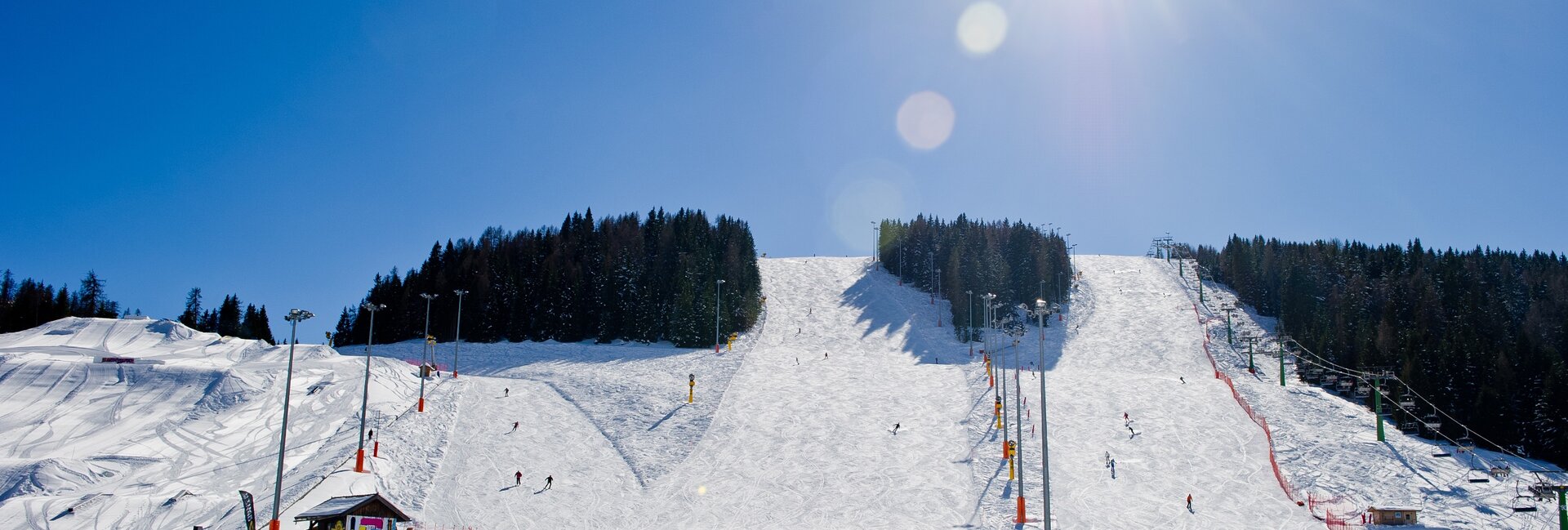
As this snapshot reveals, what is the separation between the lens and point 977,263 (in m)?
87.7

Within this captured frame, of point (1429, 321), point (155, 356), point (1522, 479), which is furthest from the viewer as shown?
point (1429, 321)

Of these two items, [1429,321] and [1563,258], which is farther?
[1563,258]

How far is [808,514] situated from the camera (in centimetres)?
3331

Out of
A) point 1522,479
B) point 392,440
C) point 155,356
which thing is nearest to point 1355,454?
point 1522,479

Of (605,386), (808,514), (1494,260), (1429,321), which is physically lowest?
(808,514)

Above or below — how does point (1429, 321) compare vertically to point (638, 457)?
above

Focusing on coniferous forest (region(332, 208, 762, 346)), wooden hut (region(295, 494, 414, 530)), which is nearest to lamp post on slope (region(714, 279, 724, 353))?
coniferous forest (region(332, 208, 762, 346))

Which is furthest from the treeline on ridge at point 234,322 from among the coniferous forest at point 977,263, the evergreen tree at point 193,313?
the coniferous forest at point 977,263

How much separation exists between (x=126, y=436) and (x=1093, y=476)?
44.3m

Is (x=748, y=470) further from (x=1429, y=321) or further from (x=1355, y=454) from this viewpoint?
(x=1429, y=321)

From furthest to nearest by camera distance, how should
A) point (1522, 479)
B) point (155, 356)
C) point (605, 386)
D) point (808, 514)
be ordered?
point (155, 356) < point (605, 386) < point (1522, 479) < point (808, 514)

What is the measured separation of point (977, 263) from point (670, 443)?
52345 millimetres

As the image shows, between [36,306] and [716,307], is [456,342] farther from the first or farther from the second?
[36,306]

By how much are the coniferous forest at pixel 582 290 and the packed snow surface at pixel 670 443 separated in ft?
38.2
